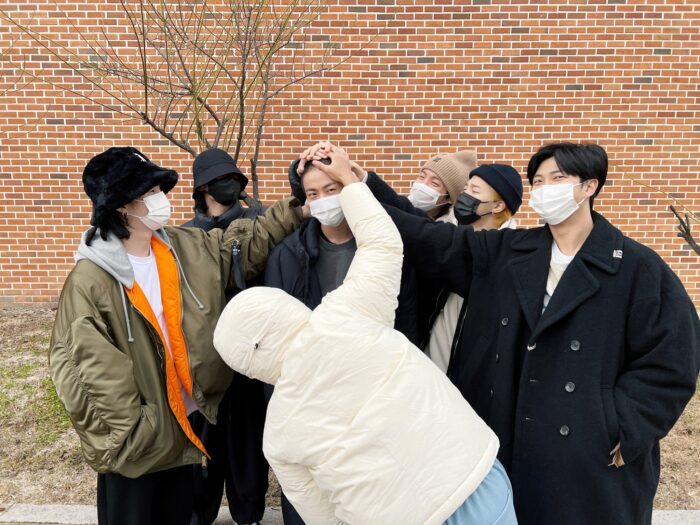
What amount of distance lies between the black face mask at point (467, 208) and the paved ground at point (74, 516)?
7.06 feet

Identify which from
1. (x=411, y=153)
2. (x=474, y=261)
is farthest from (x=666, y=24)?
(x=474, y=261)

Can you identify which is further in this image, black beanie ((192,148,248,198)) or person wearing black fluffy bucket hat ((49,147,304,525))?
black beanie ((192,148,248,198))

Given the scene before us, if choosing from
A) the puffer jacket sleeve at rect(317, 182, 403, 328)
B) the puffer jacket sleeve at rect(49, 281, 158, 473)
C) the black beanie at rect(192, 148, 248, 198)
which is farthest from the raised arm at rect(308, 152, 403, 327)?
the black beanie at rect(192, 148, 248, 198)

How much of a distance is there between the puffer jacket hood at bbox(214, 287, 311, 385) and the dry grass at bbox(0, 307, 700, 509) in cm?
237

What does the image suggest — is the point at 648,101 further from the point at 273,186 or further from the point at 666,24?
the point at 273,186

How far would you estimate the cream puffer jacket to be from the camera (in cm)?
145

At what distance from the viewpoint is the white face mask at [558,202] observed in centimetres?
202

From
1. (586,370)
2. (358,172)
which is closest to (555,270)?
(586,370)

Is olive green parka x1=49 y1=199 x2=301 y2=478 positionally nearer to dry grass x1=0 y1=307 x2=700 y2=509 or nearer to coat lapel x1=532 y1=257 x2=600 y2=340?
coat lapel x1=532 y1=257 x2=600 y2=340

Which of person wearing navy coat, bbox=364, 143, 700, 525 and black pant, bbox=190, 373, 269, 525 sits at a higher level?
person wearing navy coat, bbox=364, 143, 700, 525

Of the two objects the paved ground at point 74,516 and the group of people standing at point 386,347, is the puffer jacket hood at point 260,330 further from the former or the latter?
the paved ground at point 74,516

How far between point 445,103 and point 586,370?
4711 mm

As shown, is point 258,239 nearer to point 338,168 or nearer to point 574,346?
point 338,168

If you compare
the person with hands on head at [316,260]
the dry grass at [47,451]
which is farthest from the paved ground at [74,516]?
the person with hands on head at [316,260]
